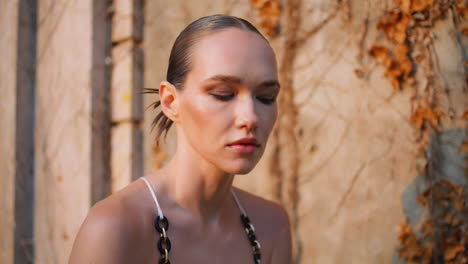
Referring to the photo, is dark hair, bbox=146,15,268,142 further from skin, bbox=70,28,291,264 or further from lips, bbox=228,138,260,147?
lips, bbox=228,138,260,147

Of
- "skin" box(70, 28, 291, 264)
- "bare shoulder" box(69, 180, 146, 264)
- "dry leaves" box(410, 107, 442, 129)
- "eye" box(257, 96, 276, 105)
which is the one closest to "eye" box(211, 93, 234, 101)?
"skin" box(70, 28, 291, 264)

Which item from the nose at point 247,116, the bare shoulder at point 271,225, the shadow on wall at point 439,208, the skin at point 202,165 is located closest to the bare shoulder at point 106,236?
the skin at point 202,165

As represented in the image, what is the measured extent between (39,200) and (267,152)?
1.68m

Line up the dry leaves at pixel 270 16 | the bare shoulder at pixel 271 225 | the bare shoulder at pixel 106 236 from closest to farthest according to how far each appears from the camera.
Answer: the bare shoulder at pixel 106 236, the bare shoulder at pixel 271 225, the dry leaves at pixel 270 16

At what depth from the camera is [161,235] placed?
→ 4.00 ft

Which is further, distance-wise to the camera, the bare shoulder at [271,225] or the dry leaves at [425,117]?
the dry leaves at [425,117]

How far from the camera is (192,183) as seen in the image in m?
1.35

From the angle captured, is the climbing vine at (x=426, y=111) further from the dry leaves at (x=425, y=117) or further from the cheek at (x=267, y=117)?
the cheek at (x=267, y=117)

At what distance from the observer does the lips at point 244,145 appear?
118cm

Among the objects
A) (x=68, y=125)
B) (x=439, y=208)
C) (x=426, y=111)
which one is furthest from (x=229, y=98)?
(x=68, y=125)

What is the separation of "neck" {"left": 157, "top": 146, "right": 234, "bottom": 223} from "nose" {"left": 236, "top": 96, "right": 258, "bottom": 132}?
0.81 feet

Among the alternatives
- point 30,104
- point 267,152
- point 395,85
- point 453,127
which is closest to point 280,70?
point 267,152

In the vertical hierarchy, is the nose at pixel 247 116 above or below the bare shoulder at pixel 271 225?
above

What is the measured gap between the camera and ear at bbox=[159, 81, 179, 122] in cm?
131
